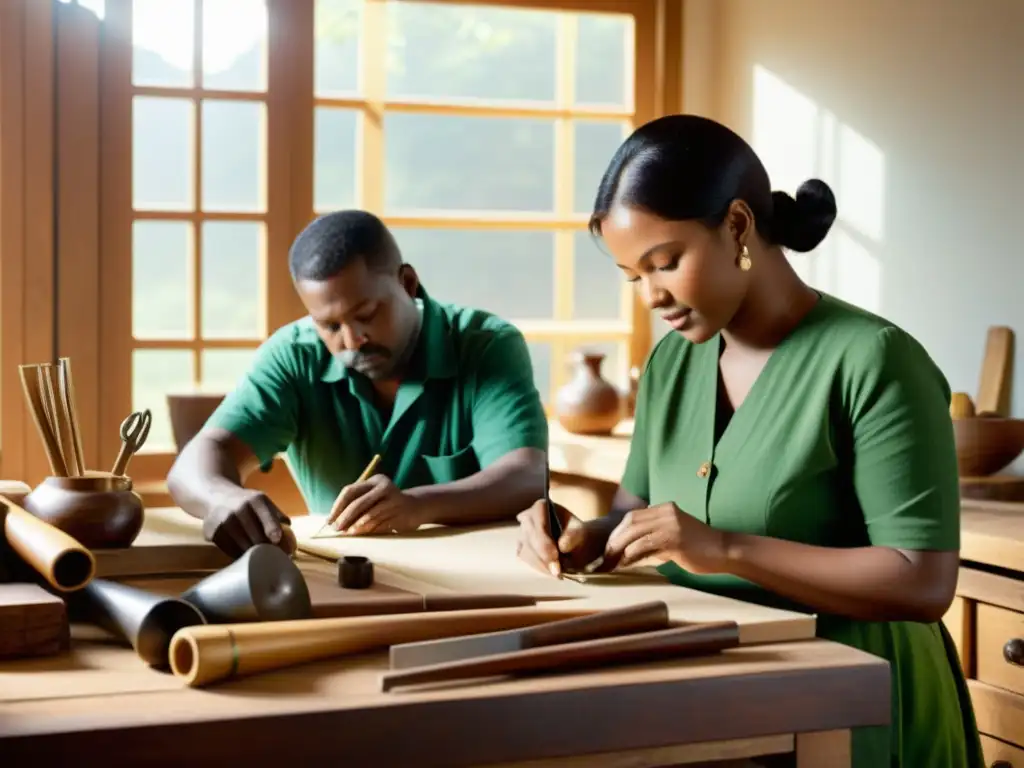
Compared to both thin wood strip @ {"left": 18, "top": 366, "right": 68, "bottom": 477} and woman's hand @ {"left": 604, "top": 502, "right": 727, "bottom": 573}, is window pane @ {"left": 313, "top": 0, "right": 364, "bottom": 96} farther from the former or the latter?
woman's hand @ {"left": 604, "top": 502, "right": 727, "bottom": 573}

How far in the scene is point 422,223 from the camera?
4598mm

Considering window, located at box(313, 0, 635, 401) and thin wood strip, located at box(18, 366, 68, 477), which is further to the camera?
window, located at box(313, 0, 635, 401)

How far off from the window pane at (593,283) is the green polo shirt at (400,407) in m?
1.92

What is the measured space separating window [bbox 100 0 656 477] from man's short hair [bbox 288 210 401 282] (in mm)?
1543

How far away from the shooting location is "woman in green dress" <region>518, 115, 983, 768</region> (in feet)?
5.82

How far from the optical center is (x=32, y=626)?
1408 mm

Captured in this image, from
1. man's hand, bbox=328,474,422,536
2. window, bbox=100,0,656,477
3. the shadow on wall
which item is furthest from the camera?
window, bbox=100,0,656,477

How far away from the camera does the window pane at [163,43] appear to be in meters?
4.18

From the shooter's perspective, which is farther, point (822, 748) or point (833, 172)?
point (833, 172)

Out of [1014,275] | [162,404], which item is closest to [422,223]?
[162,404]

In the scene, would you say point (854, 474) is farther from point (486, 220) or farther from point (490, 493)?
point (486, 220)

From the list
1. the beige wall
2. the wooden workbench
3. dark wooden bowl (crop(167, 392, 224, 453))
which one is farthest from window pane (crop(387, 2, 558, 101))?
the wooden workbench

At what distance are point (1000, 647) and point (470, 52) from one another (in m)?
3.18

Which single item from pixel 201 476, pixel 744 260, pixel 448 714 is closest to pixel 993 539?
pixel 744 260
